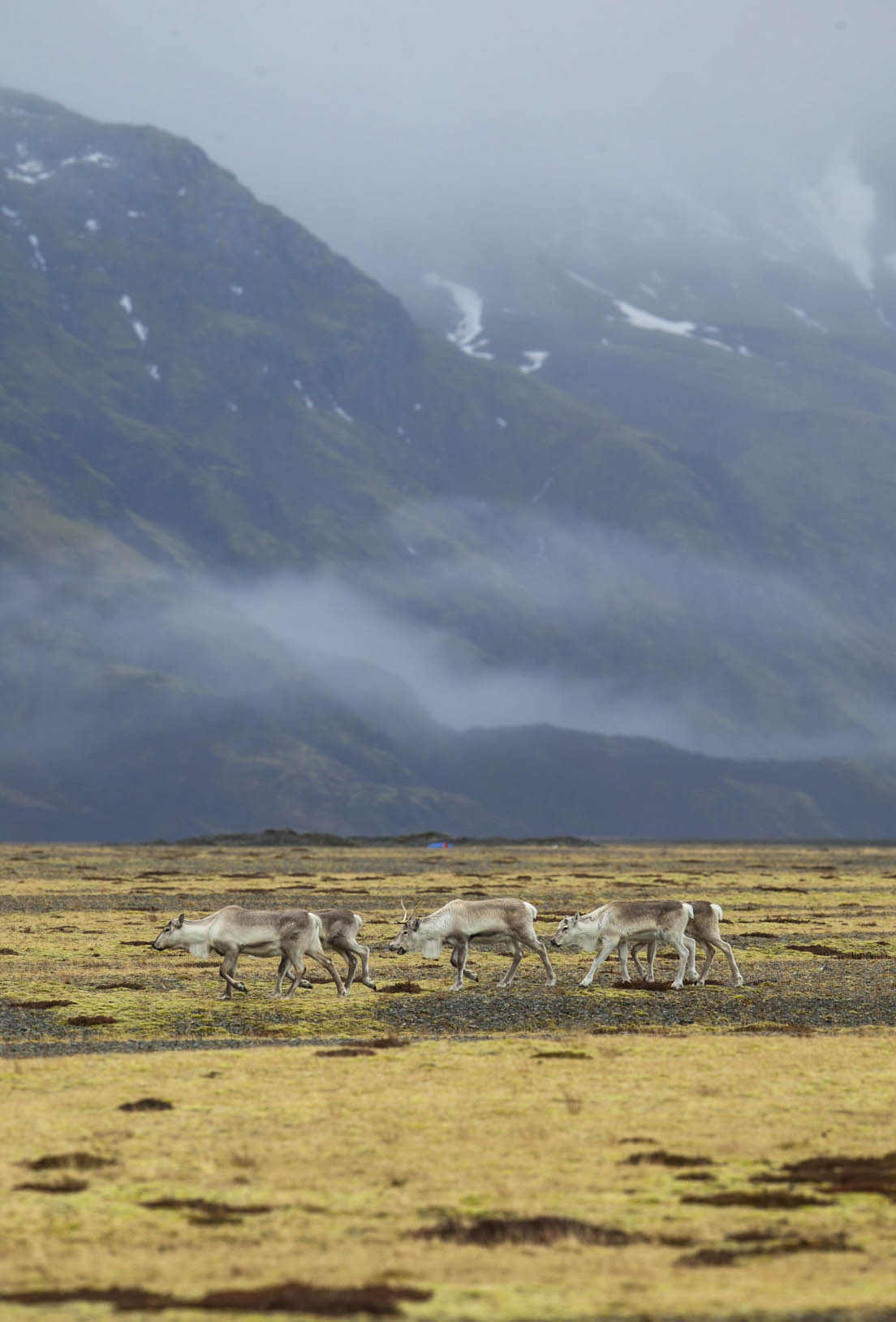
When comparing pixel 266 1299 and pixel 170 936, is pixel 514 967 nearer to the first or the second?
pixel 170 936

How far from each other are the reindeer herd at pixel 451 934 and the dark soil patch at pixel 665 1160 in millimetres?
18209

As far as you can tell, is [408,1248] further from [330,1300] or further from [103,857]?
[103,857]

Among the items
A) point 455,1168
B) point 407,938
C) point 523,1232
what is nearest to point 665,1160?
point 455,1168

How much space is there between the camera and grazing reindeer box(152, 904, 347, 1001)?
1591 inches

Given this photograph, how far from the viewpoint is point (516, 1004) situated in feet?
133

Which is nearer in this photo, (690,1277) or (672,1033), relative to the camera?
(690,1277)

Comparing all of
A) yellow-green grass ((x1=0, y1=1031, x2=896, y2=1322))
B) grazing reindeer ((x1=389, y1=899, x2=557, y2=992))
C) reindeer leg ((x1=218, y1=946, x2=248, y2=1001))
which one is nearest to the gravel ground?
grazing reindeer ((x1=389, y1=899, x2=557, y2=992))

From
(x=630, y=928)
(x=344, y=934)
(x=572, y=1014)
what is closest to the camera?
(x=572, y=1014)

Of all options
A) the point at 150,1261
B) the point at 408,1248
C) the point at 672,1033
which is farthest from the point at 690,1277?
the point at 672,1033

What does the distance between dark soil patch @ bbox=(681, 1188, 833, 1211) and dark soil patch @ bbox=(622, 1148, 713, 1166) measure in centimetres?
185

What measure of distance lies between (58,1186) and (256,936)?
19004mm

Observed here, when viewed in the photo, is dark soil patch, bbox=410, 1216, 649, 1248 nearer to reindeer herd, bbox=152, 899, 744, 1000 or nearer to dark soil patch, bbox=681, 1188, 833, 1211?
dark soil patch, bbox=681, 1188, 833, 1211

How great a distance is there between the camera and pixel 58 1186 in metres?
21.5

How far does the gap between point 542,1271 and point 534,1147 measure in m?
6.26
